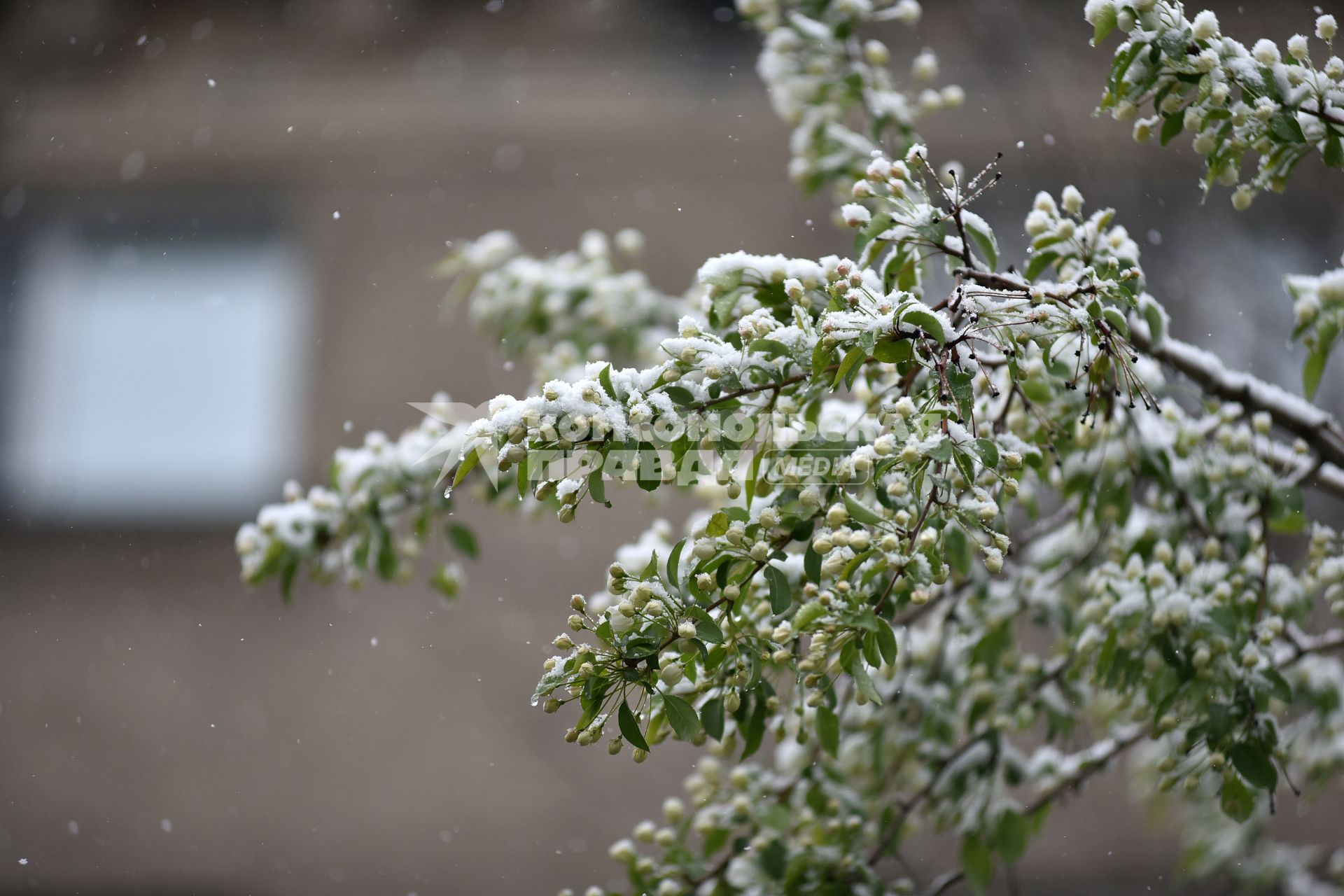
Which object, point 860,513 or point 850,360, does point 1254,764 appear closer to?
point 860,513

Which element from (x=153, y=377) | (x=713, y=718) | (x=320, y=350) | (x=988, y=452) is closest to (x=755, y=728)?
(x=713, y=718)

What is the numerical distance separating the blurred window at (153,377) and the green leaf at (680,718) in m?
2.99

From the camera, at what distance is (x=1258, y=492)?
1.40 m

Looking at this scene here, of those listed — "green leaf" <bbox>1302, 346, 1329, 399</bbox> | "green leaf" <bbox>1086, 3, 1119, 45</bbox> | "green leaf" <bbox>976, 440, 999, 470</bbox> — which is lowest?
"green leaf" <bbox>976, 440, 999, 470</bbox>

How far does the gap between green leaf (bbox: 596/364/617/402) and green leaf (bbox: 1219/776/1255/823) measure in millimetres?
847

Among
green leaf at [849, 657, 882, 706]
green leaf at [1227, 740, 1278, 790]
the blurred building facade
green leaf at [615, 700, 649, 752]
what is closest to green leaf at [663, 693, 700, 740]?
green leaf at [615, 700, 649, 752]

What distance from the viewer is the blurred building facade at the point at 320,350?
3.48 meters

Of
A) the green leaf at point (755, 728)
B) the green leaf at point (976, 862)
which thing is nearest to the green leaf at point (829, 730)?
the green leaf at point (755, 728)

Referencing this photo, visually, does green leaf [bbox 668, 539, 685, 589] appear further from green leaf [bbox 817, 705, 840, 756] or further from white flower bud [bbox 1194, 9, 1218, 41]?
white flower bud [bbox 1194, 9, 1218, 41]

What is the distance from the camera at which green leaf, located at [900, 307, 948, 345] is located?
937 millimetres

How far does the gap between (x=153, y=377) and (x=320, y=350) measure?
2.42 feet

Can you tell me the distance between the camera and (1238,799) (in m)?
1.24

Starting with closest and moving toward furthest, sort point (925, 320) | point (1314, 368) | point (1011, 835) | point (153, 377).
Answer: point (925, 320), point (1314, 368), point (1011, 835), point (153, 377)

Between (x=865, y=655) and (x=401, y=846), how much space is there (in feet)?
9.57
